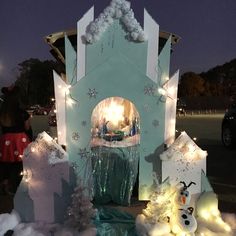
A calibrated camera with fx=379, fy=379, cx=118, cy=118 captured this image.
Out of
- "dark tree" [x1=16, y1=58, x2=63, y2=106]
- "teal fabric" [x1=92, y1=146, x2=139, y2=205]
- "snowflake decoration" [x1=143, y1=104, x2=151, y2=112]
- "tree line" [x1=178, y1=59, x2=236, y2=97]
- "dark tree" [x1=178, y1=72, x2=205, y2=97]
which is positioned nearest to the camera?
"snowflake decoration" [x1=143, y1=104, x2=151, y2=112]

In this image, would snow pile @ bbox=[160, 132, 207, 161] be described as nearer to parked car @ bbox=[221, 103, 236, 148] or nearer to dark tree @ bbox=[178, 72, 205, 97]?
parked car @ bbox=[221, 103, 236, 148]

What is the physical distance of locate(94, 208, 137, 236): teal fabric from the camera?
14.7 feet

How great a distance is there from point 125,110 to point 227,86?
56347mm

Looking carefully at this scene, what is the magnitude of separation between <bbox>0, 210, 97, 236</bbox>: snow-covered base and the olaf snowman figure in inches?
36.2

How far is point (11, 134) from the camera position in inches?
253

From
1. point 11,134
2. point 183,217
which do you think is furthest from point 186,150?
point 11,134

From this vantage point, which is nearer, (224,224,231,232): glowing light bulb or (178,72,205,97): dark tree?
(224,224,231,232): glowing light bulb

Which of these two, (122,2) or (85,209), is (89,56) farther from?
(85,209)

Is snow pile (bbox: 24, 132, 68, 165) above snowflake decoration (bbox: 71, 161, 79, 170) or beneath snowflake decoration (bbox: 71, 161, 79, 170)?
above

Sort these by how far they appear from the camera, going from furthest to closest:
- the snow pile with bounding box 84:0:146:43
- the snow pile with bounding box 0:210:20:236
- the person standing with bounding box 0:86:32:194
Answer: the person standing with bounding box 0:86:32:194
the snow pile with bounding box 84:0:146:43
the snow pile with bounding box 0:210:20:236

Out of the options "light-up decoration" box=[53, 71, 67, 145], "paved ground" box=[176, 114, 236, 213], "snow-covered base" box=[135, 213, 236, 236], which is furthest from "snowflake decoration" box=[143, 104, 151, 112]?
"paved ground" box=[176, 114, 236, 213]

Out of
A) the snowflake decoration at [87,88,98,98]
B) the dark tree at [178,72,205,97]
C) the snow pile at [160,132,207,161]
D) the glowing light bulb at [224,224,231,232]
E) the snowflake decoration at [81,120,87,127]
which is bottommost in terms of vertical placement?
the dark tree at [178,72,205,97]

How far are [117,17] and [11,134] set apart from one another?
269 cm

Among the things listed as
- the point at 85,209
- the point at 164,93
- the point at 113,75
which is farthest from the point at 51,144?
the point at 164,93
